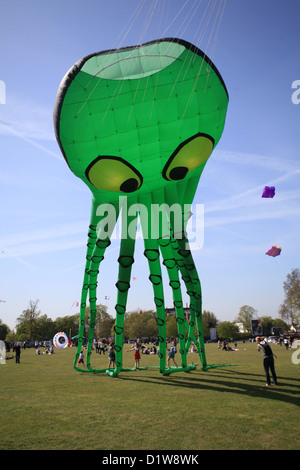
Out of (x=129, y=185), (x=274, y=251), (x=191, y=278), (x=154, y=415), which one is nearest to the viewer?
(x=154, y=415)

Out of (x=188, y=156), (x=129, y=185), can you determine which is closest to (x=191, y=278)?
(x=129, y=185)

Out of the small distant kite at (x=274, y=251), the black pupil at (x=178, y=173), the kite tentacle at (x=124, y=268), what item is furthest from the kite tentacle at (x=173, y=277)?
the small distant kite at (x=274, y=251)

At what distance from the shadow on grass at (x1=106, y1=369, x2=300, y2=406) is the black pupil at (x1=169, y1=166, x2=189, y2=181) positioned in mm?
7773

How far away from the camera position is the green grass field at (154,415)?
510 centimetres

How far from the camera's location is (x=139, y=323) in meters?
73.0

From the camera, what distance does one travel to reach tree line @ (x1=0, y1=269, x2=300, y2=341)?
58.9 m

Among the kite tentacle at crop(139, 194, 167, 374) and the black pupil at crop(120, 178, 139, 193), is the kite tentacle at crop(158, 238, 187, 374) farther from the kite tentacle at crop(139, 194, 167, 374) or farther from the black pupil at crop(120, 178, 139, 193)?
the black pupil at crop(120, 178, 139, 193)

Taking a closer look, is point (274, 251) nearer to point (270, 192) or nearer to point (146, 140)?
point (270, 192)

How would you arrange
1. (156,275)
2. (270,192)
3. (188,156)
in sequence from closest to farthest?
(188,156) → (156,275) → (270,192)

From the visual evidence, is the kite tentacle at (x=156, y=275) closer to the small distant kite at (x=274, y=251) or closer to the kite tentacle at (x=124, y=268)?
the kite tentacle at (x=124, y=268)

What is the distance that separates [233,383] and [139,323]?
2565 inches

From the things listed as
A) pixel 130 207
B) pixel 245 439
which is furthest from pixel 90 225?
pixel 245 439

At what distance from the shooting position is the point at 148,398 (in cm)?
841
